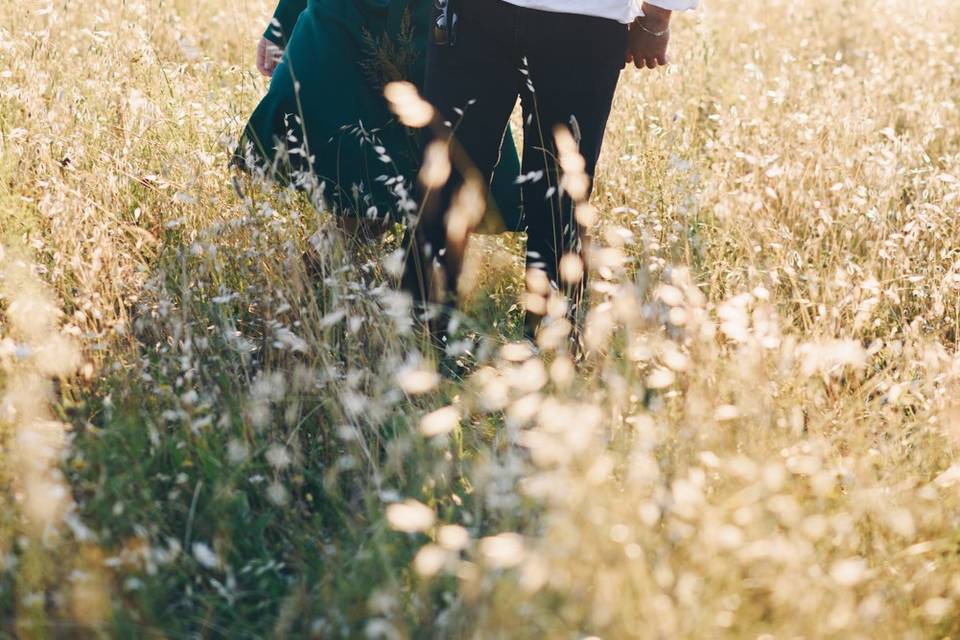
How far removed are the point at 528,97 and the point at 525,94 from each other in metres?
0.02

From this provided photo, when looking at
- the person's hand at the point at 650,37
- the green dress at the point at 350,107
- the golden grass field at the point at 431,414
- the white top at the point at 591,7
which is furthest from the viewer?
the green dress at the point at 350,107

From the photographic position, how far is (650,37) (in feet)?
7.88

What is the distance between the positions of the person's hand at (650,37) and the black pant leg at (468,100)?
35 centimetres

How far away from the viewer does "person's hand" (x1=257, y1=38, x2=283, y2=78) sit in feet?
9.70

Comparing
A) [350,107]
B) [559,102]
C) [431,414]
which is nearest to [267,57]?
[350,107]

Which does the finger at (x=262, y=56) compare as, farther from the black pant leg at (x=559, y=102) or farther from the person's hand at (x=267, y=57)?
the black pant leg at (x=559, y=102)

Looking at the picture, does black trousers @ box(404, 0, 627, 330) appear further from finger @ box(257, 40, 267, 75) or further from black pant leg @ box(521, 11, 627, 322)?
finger @ box(257, 40, 267, 75)

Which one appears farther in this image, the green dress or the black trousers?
the green dress

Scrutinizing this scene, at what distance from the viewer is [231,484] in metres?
1.93

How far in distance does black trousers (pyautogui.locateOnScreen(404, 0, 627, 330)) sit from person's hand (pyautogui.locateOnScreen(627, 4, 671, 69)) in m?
0.13

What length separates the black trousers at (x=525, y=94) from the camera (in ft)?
7.25

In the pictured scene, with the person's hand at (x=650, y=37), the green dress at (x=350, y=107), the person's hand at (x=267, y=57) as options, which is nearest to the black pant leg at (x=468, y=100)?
the green dress at (x=350, y=107)

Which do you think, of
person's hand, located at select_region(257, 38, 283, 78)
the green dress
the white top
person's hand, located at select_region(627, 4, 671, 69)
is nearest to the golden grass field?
the green dress

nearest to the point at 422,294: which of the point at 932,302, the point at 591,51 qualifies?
the point at 591,51
